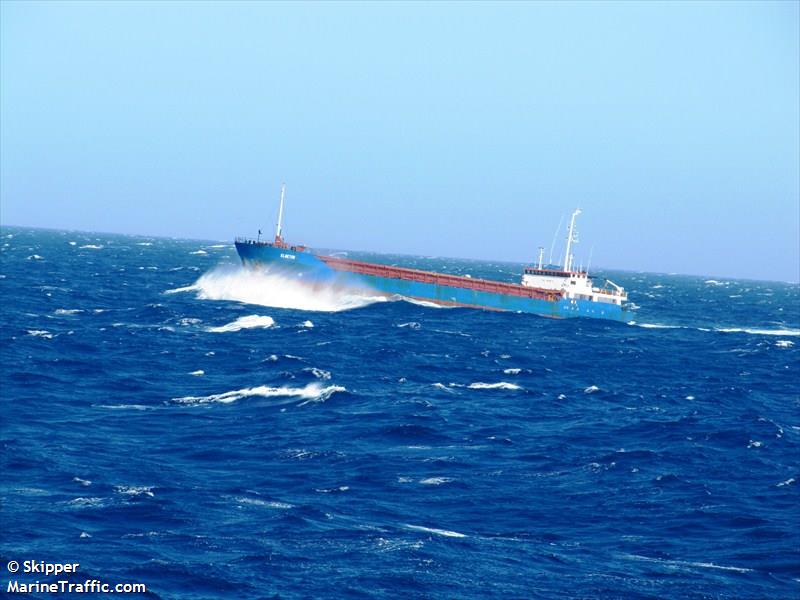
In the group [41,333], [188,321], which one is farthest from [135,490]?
[188,321]

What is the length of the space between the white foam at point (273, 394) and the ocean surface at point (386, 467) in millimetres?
236

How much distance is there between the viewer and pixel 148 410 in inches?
1470

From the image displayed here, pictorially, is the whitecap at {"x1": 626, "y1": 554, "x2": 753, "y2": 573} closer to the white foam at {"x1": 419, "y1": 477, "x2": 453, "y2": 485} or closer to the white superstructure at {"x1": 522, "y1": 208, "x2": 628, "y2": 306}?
the white foam at {"x1": 419, "y1": 477, "x2": 453, "y2": 485}

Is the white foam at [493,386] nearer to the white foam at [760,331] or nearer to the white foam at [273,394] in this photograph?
the white foam at [273,394]

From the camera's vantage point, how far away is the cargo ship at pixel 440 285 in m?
97.3

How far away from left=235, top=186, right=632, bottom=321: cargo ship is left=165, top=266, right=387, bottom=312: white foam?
0.69 m

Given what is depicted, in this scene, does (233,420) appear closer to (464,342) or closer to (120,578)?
(120,578)

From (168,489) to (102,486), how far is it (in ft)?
6.12

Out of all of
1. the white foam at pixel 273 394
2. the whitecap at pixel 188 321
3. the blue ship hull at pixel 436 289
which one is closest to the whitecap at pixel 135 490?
the white foam at pixel 273 394

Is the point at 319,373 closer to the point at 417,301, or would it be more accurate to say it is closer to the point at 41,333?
the point at 41,333

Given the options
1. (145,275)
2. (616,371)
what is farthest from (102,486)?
(145,275)

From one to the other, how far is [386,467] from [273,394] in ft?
41.2

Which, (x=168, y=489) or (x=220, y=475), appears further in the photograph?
(x=220, y=475)

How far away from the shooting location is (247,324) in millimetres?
72250
